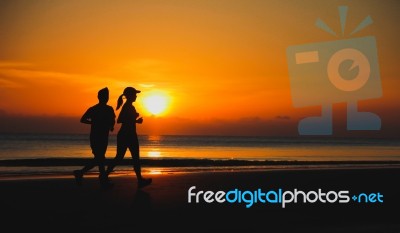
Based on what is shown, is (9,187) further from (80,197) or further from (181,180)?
(181,180)

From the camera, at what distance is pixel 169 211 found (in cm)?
885

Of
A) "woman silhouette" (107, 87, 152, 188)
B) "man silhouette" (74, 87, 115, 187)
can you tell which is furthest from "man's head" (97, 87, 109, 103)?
"woman silhouette" (107, 87, 152, 188)

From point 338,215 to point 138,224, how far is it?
3.20 metres

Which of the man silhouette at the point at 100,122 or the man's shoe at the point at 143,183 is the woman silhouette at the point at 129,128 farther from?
the man silhouette at the point at 100,122

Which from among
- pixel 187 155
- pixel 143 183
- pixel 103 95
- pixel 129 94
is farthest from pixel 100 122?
pixel 187 155

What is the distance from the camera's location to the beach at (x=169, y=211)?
293 inches

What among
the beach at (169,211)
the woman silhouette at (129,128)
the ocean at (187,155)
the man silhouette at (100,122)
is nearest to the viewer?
the beach at (169,211)

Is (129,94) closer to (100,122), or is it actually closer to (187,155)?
(100,122)

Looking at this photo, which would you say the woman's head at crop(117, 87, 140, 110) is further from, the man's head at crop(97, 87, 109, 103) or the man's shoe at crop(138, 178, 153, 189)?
the man's shoe at crop(138, 178, 153, 189)

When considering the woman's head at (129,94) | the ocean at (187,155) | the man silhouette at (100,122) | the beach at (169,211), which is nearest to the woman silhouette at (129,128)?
the woman's head at (129,94)

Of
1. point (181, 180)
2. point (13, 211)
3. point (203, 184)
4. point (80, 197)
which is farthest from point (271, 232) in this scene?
point (181, 180)

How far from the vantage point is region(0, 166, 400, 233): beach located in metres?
7.43

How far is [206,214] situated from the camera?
Answer: 28.0 ft

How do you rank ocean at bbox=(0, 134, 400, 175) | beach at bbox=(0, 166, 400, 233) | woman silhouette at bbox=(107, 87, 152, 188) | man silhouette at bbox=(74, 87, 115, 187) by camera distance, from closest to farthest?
beach at bbox=(0, 166, 400, 233) → man silhouette at bbox=(74, 87, 115, 187) → woman silhouette at bbox=(107, 87, 152, 188) → ocean at bbox=(0, 134, 400, 175)
